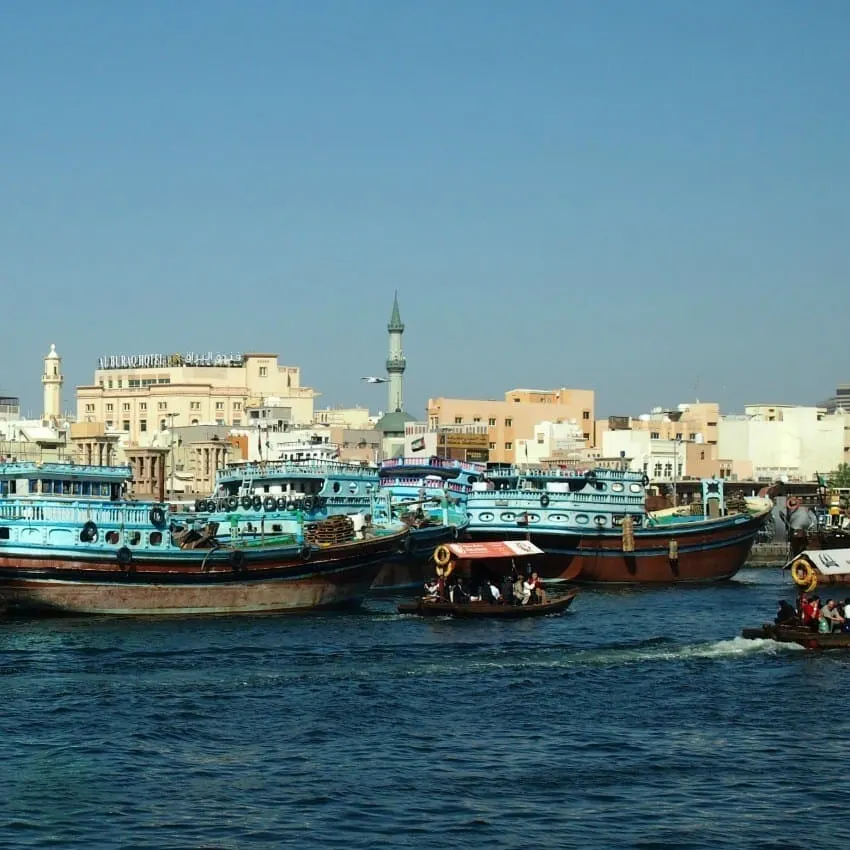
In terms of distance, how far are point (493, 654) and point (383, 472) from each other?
136ft

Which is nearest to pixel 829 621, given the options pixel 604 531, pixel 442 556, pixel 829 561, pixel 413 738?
pixel 829 561

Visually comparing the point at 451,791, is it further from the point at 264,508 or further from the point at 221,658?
the point at 264,508

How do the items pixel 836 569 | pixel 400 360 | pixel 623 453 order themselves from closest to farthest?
pixel 836 569
pixel 623 453
pixel 400 360

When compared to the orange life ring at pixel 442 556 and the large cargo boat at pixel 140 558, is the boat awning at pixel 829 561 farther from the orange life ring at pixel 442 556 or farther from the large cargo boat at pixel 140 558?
the large cargo boat at pixel 140 558

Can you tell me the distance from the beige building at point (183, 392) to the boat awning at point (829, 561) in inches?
4472

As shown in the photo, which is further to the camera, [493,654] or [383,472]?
[383,472]

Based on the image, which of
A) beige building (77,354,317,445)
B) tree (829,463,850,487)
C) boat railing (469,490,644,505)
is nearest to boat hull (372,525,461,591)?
boat railing (469,490,644,505)

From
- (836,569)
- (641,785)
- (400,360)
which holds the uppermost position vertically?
(400,360)

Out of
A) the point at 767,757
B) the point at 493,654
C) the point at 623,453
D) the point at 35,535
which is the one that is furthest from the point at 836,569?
the point at 623,453

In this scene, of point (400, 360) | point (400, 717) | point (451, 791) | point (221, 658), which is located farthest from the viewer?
point (400, 360)

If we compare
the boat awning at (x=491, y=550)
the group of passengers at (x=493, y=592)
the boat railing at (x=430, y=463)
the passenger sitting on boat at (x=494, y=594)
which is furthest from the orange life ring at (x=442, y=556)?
the boat railing at (x=430, y=463)

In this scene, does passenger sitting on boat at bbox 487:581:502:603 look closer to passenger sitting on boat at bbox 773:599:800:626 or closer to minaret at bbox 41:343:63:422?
passenger sitting on boat at bbox 773:599:800:626

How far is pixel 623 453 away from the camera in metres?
130

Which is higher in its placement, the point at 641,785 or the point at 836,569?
the point at 836,569
